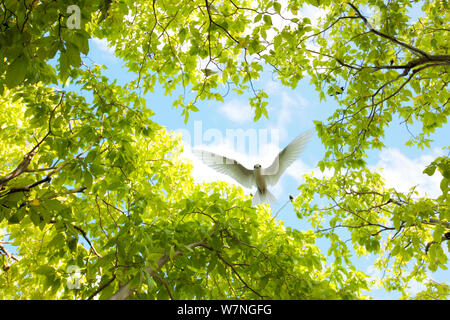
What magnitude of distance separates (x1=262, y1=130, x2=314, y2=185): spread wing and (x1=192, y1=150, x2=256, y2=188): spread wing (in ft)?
1.47

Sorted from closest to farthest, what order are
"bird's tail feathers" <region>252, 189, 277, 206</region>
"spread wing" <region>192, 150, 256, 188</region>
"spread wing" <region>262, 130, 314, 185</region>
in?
1. "spread wing" <region>262, 130, 314, 185</region>
2. "spread wing" <region>192, 150, 256, 188</region>
3. "bird's tail feathers" <region>252, 189, 277, 206</region>

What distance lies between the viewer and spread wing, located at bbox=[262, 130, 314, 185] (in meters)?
5.62

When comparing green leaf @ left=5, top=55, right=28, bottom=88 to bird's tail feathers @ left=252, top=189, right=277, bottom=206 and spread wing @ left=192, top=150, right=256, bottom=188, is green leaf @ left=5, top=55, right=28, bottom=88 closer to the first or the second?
spread wing @ left=192, top=150, right=256, bottom=188

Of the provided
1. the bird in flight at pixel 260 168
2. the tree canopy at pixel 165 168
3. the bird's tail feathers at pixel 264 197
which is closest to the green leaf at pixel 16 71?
the tree canopy at pixel 165 168

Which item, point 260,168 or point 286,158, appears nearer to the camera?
point 286,158

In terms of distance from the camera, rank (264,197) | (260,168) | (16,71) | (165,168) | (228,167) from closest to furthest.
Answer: (16,71), (165,168), (260,168), (228,167), (264,197)

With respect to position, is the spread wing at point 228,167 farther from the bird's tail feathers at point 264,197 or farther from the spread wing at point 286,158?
the spread wing at point 286,158

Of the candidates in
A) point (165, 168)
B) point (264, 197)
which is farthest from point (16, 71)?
point (264, 197)

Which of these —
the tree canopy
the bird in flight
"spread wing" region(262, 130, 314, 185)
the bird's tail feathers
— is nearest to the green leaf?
the tree canopy

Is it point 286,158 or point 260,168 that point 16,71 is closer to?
point 286,158

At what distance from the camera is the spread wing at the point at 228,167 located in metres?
6.20

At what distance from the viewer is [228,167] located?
21.5 feet

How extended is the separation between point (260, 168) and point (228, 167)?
2.52ft
